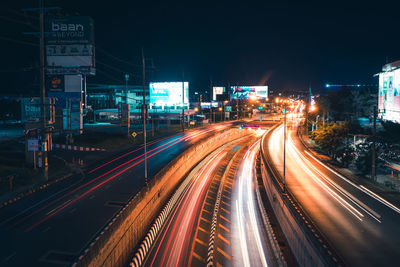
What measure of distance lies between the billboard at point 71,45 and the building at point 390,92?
200 ft

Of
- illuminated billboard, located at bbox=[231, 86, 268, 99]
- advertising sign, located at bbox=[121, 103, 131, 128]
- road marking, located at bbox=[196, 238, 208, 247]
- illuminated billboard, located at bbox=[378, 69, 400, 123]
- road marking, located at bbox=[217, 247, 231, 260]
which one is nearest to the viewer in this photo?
road marking, located at bbox=[217, 247, 231, 260]

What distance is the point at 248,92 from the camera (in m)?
132

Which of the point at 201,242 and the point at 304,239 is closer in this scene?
the point at 304,239

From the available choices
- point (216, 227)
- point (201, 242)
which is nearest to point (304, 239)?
point (201, 242)

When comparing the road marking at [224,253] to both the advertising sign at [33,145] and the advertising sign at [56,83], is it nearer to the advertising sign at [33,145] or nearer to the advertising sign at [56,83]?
the advertising sign at [33,145]

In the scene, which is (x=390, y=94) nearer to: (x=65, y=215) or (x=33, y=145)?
(x=65, y=215)

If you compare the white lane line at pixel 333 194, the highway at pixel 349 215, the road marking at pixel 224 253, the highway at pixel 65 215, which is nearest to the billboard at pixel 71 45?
the highway at pixel 65 215

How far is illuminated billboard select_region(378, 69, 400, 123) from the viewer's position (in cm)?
5504

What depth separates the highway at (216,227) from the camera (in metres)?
16.5

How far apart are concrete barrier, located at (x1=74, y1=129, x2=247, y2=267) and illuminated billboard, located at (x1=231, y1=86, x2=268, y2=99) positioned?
99.2 m

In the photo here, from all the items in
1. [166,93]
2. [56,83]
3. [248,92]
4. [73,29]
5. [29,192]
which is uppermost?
[73,29]

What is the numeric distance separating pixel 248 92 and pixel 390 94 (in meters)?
76.2

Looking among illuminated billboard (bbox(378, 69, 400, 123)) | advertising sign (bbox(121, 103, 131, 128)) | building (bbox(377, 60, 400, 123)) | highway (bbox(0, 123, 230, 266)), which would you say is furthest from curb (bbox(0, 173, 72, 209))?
illuminated billboard (bbox(378, 69, 400, 123))

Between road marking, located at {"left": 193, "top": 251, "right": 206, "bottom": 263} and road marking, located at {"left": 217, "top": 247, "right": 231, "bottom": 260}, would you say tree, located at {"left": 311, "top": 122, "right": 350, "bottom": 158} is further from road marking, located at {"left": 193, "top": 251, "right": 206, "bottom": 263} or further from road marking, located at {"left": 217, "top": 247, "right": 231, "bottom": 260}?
road marking, located at {"left": 193, "top": 251, "right": 206, "bottom": 263}
